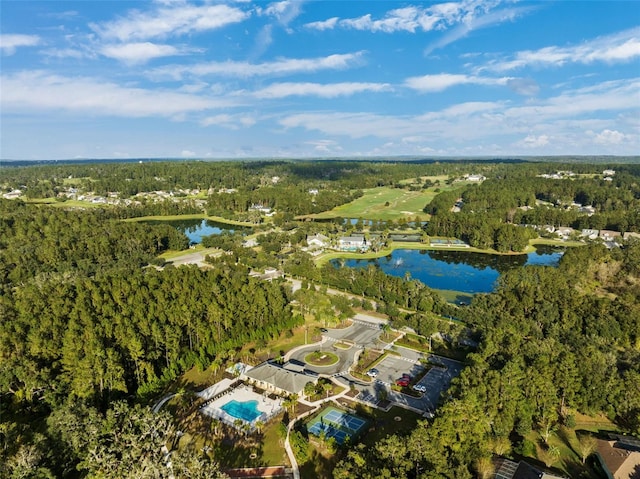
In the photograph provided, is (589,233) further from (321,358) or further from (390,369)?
(321,358)

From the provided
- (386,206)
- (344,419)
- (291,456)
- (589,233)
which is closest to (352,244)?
(386,206)

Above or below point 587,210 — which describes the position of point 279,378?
below

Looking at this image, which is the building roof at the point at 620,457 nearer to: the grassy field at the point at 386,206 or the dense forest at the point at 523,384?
the dense forest at the point at 523,384

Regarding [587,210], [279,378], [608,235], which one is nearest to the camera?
[279,378]

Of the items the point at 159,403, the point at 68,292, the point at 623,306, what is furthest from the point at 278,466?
the point at 623,306

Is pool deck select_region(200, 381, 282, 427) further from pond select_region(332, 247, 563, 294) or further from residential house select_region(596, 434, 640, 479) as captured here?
pond select_region(332, 247, 563, 294)

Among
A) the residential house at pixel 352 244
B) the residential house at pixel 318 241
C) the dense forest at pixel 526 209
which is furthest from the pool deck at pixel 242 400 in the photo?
the dense forest at pixel 526 209
